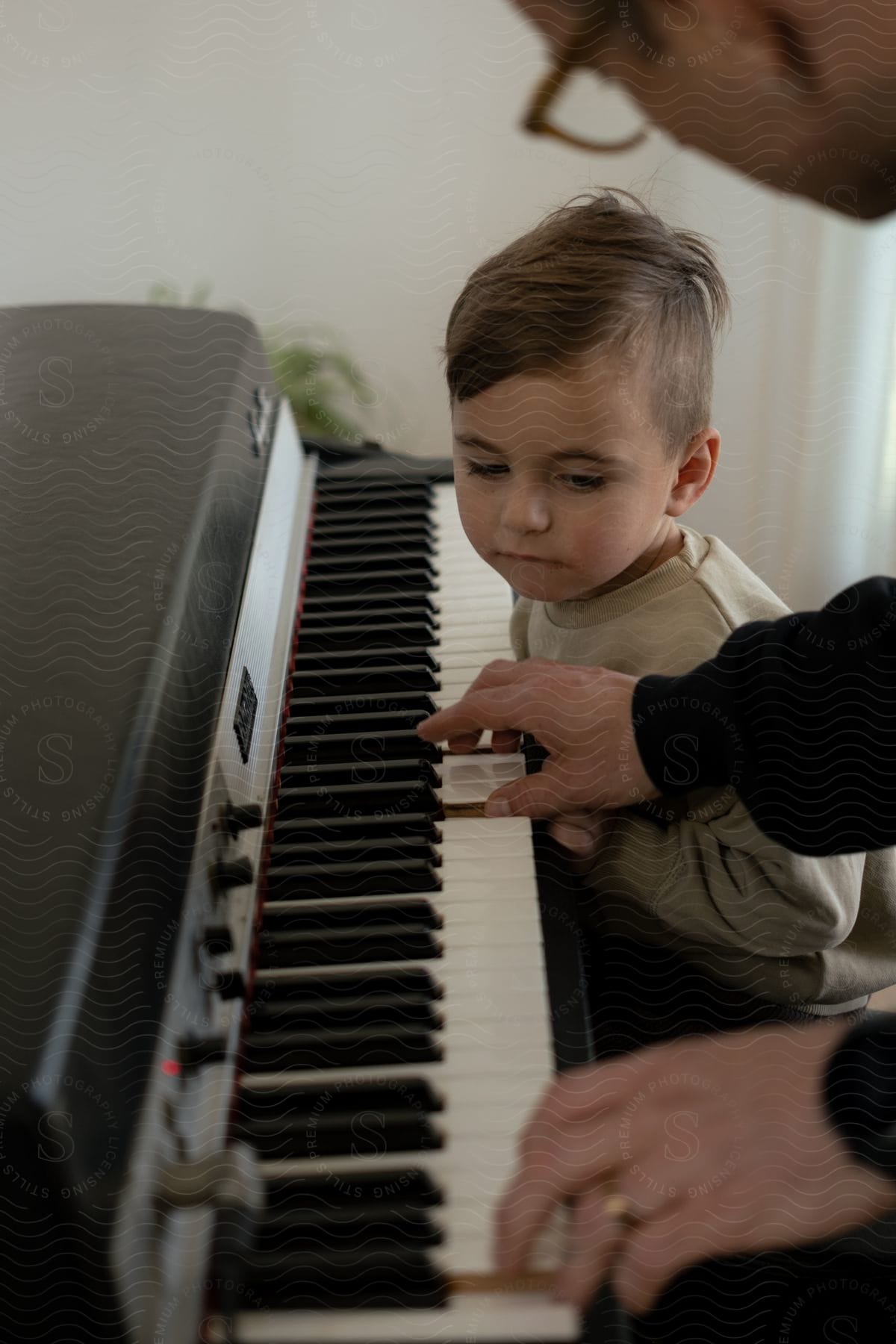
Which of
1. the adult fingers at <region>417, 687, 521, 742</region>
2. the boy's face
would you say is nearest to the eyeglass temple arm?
the boy's face

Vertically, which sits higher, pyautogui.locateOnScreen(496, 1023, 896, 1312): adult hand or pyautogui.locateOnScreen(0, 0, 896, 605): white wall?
pyautogui.locateOnScreen(0, 0, 896, 605): white wall

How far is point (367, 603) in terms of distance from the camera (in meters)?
0.57

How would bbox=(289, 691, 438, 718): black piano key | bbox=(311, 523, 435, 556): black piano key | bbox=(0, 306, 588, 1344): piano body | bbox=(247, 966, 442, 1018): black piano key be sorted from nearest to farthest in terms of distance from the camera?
bbox=(0, 306, 588, 1344): piano body, bbox=(247, 966, 442, 1018): black piano key, bbox=(289, 691, 438, 718): black piano key, bbox=(311, 523, 435, 556): black piano key

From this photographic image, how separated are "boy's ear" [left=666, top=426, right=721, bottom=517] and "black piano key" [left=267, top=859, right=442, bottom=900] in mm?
180

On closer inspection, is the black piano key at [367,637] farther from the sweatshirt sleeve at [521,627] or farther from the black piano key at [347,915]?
the black piano key at [347,915]

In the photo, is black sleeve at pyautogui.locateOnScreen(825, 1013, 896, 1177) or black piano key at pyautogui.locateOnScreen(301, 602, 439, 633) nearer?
black sleeve at pyautogui.locateOnScreen(825, 1013, 896, 1177)

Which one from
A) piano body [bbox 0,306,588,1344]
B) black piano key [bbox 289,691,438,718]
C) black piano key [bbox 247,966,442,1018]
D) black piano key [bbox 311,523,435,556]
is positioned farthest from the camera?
black piano key [bbox 311,523,435,556]

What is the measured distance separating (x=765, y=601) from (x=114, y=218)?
329 millimetres

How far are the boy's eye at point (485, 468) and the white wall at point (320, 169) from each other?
8cm

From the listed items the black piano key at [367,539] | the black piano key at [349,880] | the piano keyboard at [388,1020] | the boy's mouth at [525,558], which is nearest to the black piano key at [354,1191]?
the piano keyboard at [388,1020]

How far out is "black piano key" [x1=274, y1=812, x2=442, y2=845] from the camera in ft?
1.49

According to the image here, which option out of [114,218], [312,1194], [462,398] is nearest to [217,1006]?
[312,1194]

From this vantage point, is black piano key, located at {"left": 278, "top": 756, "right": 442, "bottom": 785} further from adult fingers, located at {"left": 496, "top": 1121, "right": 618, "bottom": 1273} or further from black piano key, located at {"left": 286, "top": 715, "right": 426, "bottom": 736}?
adult fingers, located at {"left": 496, "top": 1121, "right": 618, "bottom": 1273}

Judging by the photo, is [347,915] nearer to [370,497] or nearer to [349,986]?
[349,986]
